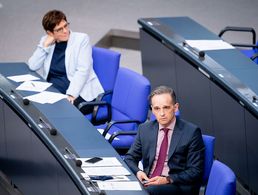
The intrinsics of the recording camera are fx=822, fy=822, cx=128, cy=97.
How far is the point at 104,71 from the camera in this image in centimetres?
742

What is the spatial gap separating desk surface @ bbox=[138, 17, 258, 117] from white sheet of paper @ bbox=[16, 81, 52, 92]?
1.24 m

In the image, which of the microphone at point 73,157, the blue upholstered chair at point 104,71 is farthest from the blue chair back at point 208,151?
the blue upholstered chair at point 104,71

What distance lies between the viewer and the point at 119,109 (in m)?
7.02

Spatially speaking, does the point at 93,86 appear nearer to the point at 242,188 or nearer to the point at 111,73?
the point at 111,73

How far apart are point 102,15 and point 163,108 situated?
5.45 m

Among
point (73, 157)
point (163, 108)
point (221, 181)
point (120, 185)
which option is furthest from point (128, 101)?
point (221, 181)

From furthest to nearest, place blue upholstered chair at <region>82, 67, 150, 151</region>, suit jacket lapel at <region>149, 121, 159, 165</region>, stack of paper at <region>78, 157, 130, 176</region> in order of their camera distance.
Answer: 1. blue upholstered chair at <region>82, 67, 150, 151</region>
2. suit jacket lapel at <region>149, 121, 159, 165</region>
3. stack of paper at <region>78, 157, 130, 176</region>

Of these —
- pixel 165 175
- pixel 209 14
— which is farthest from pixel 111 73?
pixel 209 14

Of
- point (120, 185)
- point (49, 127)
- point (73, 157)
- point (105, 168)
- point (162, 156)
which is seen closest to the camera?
point (120, 185)

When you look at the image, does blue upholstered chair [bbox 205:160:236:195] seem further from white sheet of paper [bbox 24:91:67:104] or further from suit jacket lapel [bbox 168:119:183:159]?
white sheet of paper [bbox 24:91:67:104]

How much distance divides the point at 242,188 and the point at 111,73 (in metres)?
1.64

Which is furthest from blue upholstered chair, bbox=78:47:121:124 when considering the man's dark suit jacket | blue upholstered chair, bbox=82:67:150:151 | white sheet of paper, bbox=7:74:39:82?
the man's dark suit jacket

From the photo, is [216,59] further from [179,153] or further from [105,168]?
[105,168]

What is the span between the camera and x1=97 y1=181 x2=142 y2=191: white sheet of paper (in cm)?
514
